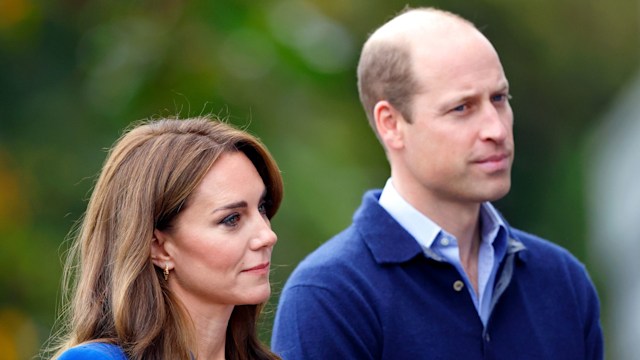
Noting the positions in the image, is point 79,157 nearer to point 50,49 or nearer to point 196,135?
point 50,49

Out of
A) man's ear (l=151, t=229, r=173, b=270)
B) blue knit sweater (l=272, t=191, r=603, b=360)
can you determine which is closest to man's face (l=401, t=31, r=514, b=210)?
blue knit sweater (l=272, t=191, r=603, b=360)

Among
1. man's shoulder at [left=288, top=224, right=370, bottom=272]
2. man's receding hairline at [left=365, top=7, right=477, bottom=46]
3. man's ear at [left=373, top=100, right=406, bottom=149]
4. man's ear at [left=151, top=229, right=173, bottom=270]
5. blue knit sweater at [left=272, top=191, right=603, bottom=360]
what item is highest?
man's receding hairline at [left=365, top=7, right=477, bottom=46]

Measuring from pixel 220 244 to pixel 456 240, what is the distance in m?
1.02

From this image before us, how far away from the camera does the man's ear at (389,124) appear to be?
165 inches

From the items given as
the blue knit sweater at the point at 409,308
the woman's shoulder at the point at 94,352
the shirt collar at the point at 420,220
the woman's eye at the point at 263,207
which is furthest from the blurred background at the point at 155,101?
the woman's shoulder at the point at 94,352

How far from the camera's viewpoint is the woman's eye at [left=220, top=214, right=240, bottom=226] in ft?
10.8

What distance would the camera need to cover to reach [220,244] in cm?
328

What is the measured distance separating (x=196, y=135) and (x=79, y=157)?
3490 mm

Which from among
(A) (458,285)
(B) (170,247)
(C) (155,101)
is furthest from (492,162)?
(C) (155,101)

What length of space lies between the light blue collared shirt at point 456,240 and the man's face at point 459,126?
7cm

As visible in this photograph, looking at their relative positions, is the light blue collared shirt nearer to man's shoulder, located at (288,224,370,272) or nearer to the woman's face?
man's shoulder, located at (288,224,370,272)

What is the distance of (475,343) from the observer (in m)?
3.97

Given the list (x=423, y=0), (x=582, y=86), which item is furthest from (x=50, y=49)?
(x=582, y=86)

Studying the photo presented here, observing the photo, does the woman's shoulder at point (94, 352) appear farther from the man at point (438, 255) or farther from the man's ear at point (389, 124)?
the man's ear at point (389, 124)
